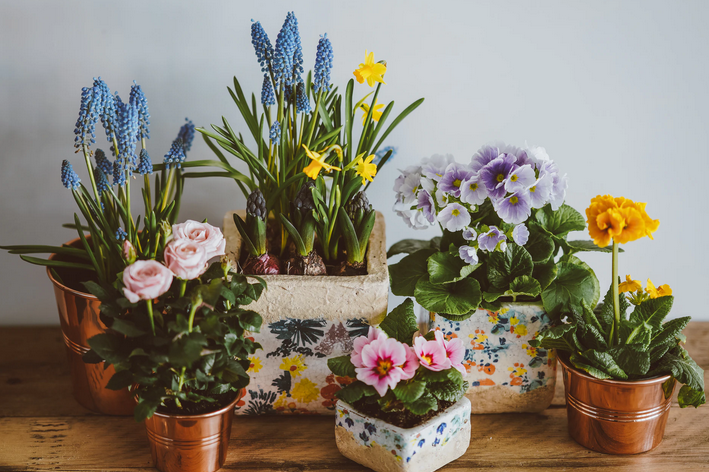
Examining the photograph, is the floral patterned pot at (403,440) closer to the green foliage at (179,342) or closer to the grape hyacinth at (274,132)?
the green foliage at (179,342)

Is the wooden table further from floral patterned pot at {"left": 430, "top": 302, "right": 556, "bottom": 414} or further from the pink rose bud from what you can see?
the pink rose bud

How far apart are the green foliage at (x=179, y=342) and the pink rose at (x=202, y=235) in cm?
4

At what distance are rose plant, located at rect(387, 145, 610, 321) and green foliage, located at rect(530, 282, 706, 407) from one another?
46mm

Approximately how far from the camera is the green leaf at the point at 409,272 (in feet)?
3.43

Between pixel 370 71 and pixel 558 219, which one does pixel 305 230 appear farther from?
pixel 558 219

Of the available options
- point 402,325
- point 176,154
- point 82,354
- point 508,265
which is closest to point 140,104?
point 176,154

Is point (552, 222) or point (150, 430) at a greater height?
point (552, 222)

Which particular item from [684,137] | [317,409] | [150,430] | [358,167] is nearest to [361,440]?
[317,409]

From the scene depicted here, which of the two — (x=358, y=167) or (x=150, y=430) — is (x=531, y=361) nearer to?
(x=358, y=167)

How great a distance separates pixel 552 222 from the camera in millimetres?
1067

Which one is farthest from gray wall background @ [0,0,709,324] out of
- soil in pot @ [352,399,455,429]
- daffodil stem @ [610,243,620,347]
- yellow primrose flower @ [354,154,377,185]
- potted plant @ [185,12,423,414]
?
soil in pot @ [352,399,455,429]

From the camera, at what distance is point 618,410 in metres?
0.91

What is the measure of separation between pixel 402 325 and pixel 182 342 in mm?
352

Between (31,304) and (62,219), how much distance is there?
21 cm
